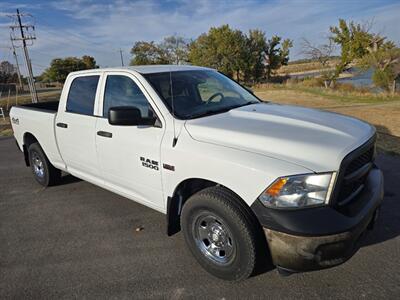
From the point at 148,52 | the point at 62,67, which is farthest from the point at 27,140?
the point at 62,67

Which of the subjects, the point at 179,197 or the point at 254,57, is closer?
the point at 179,197

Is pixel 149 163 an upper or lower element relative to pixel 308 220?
upper

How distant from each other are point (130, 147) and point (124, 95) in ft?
2.08

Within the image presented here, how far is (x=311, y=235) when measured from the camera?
215 cm

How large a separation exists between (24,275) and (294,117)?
9.60 ft

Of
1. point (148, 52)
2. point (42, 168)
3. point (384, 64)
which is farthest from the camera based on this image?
point (148, 52)

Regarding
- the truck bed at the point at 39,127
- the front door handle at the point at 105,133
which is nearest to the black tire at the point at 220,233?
the front door handle at the point at 105,133

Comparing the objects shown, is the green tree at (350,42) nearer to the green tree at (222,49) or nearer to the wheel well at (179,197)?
the green tree at (222,49)

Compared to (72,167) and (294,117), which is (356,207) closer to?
(294,117)

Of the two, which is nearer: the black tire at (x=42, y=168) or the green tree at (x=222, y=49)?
the black tire at (x=42, y=168)

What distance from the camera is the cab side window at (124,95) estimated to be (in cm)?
322

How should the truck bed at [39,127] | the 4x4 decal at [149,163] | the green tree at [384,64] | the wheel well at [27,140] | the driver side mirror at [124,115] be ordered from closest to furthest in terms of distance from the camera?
the driver side mirror at [124,115] → the 4x4 decal at [149,163] → the truck bed at [39,127] → the wheel well at [27,140] → the green tree at [384,64]

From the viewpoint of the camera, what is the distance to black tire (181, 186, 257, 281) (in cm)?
242

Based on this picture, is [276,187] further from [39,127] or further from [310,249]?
[39,127]
